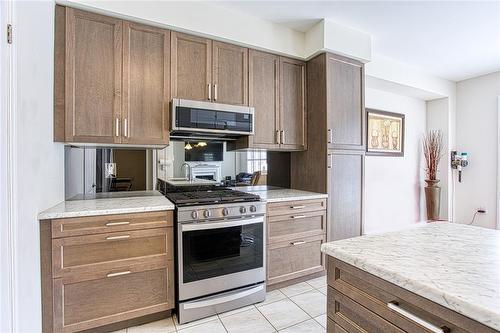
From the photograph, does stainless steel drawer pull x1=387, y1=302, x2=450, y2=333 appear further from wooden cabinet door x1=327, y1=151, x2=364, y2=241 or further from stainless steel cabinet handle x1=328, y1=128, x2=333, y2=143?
stainless steel cabinet handle x1=328, y1=128, x2=333, y2=143

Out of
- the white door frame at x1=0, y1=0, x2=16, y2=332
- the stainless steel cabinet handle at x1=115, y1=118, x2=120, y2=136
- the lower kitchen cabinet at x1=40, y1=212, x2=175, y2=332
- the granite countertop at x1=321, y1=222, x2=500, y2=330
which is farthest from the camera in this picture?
the stainless steel cabinet handle at x1=115, y1=118, x2=120, y2=136

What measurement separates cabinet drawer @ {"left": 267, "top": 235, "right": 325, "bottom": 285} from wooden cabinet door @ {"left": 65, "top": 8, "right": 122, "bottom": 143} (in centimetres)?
172

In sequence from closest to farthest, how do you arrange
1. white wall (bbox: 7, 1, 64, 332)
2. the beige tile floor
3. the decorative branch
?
white wall (bbox: 7, 1, 64, 332) < the beige tile floor < the decorative branch

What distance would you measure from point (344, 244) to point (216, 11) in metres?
2.34

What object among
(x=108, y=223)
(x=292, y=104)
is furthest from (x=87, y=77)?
(x=292, y=104)

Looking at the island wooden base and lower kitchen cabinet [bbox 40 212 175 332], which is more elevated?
the island wooden base

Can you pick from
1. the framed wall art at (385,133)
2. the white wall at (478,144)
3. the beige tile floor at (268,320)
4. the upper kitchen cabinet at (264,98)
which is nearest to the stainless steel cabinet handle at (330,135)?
the upper kitchen cabinet at (264,98)

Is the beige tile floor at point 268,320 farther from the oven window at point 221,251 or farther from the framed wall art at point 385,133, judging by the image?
the framed wall art at point 385,133

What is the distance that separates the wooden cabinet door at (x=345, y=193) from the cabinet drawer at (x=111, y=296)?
171 centimetres

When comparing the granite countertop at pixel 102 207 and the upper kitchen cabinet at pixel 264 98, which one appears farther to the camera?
the upper kitchen cabinet at pixel 264 98

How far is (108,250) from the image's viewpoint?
1778 mm

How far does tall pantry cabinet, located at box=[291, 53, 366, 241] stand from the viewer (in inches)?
108

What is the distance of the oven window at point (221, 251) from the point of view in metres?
1.97

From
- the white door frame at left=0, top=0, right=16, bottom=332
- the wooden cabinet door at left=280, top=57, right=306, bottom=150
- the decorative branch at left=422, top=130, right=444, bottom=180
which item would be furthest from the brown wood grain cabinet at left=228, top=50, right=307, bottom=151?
the decorative branch at left=422, top=130, right=444, bottom=180
